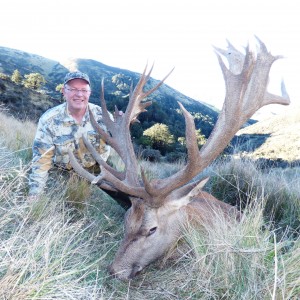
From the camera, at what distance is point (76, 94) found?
469cm

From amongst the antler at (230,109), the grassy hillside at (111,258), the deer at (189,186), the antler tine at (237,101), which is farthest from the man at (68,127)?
the antler tine at (237,101)

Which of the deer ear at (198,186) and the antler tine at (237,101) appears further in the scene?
the deer ear at (198,186)

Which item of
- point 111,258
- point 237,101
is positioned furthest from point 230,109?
point 111,258

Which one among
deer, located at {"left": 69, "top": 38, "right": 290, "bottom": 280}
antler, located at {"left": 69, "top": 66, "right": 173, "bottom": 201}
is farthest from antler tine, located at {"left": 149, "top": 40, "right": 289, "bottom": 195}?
antler, located at {"left": 69, "top": 66, "right": 173, "bottom": 201}

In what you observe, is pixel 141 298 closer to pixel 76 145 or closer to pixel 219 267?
pixel 219 267

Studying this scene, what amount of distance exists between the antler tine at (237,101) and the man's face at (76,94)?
6.78 ft

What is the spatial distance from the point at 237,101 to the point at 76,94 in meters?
2.55

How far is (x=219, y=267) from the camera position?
7.84ft

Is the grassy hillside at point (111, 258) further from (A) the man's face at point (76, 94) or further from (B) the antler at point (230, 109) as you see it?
(A) the man's face at point (76, 94)

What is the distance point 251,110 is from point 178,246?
1479 millimetres

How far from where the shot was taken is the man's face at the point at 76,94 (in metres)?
4.68

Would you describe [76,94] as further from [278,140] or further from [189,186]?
[278,140]

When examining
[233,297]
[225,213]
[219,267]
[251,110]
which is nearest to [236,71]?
[251,110]

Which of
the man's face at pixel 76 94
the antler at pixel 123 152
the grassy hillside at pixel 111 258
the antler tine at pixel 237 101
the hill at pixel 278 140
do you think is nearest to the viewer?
the grassy hillside at pixel 111 258
